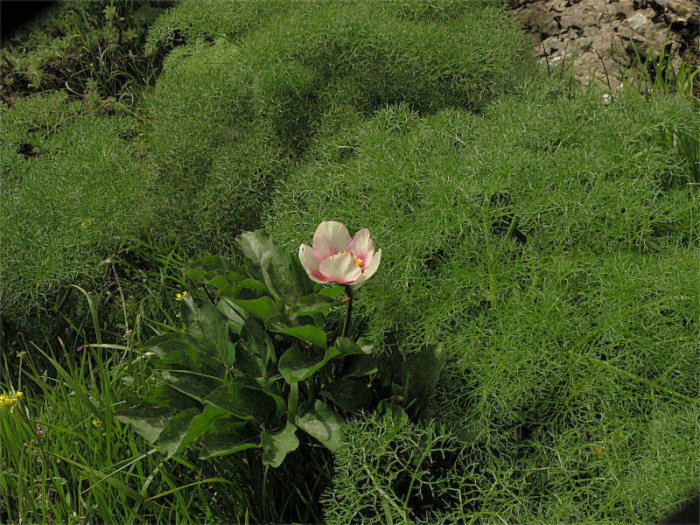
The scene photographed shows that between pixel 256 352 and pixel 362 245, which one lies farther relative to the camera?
pixel 256 352

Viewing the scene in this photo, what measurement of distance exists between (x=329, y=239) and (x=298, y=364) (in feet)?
1.03

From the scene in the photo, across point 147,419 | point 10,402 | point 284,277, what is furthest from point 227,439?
point 10,402

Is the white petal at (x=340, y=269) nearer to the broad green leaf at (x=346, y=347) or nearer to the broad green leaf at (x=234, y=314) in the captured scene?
the broad green leaf at (x=346, y=347)

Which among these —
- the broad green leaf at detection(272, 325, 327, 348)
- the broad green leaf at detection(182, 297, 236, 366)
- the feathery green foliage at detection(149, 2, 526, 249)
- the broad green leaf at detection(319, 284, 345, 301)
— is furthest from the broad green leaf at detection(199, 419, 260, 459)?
the feathery green foliage at detection(149, 2, 526, 249)

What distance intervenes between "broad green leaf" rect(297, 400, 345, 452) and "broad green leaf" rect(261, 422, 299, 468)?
0.15 ft

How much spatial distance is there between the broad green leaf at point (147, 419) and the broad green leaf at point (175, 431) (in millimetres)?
50

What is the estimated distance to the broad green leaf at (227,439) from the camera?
160cm

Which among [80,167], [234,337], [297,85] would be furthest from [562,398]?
[80,167]

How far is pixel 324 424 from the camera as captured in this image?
5.41ft

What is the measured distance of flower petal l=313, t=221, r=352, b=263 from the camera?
1.60 m

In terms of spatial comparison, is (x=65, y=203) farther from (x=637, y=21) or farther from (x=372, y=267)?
(x=637, y=21)

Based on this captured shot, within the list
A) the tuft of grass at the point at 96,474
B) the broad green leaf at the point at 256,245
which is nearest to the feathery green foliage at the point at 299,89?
the broad green leaf at the point at 256,245

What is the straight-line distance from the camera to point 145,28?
12.4ft

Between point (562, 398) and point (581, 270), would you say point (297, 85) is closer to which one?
point (581, 270)
